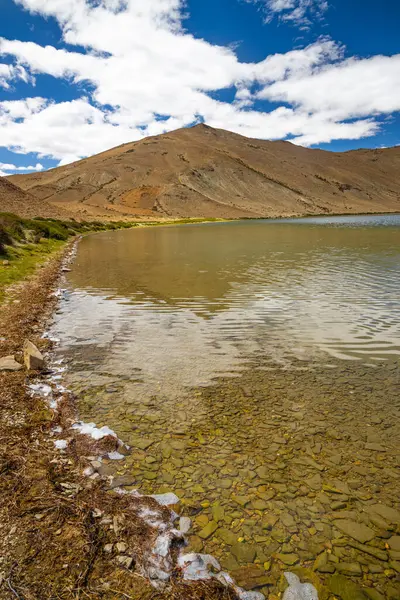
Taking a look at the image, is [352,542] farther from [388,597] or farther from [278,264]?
[278,264]

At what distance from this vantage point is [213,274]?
936 inches

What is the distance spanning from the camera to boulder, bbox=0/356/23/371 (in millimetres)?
8445

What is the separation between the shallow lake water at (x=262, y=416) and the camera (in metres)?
4.22

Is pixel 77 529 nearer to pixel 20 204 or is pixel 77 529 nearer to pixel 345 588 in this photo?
pixel 345 588

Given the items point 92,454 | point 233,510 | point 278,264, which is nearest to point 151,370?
point 92,454

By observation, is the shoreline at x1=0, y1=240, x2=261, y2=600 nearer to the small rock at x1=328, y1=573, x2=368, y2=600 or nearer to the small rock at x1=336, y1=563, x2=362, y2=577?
the small rock at x1=328, y1=573, x2=368, y2=600

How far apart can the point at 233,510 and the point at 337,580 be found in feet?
4.38

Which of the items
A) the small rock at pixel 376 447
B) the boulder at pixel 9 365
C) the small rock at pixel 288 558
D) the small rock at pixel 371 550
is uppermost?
the boulder at pixel 9 365

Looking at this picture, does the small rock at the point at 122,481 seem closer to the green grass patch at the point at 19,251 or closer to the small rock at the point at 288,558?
the small rock at the point at 288,558

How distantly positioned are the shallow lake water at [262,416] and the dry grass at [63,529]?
1.81 ft

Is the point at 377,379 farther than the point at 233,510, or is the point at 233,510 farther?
the point at 377,379

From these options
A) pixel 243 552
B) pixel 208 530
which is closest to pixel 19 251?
pixel 208 530

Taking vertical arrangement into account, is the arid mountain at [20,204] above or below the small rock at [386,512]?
above

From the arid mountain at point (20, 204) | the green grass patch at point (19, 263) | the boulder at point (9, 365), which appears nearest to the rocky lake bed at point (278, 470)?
the boulder at point (9, 365)
